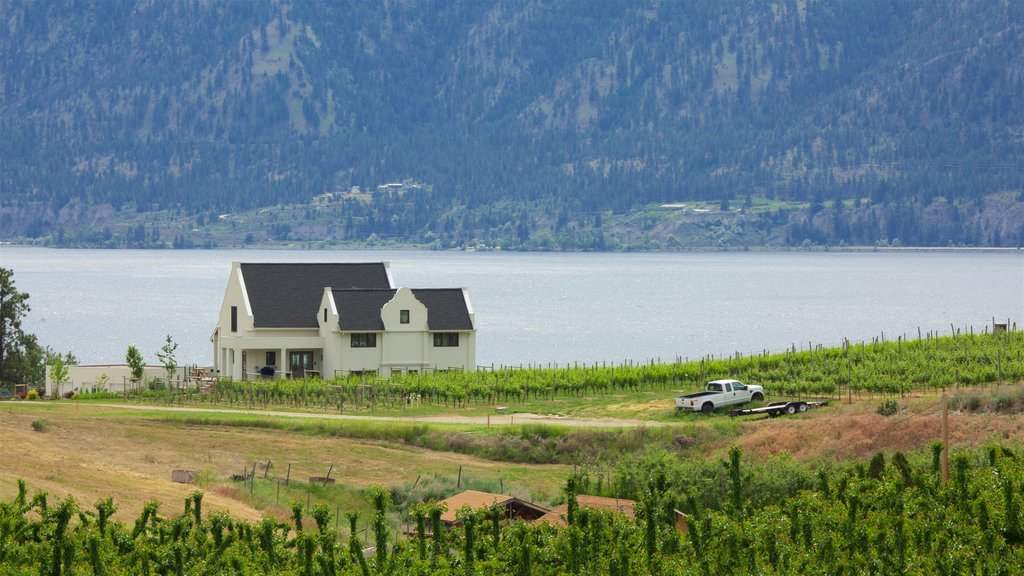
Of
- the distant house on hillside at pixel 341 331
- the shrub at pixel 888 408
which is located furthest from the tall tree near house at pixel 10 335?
the shrub at pixel 888 408

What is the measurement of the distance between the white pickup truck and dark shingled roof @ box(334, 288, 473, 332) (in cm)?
1677

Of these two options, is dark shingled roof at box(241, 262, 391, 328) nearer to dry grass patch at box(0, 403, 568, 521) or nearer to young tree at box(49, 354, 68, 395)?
young tree at box(49, 354, 68, 395)

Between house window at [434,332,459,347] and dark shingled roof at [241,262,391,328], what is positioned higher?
dark shingled roof at [241,262,391,328]

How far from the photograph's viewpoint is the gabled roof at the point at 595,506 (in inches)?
1785

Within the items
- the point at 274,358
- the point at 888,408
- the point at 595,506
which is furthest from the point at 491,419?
the point at 595,506

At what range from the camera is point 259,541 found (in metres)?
38.9

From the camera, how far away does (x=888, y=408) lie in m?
63.2

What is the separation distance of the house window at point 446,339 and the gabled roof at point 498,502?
3442cm

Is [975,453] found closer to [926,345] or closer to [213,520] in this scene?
[213,520]

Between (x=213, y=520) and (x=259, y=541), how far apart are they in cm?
119

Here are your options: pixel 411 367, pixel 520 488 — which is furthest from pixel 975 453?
pixel 411 367

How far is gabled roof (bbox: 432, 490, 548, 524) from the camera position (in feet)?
152

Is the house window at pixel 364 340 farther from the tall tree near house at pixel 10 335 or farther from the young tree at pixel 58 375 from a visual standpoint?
the tall tree near house at pixel 10 335

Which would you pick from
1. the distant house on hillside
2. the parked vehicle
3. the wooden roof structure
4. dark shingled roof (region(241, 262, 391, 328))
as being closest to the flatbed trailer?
the distant house on hillside
